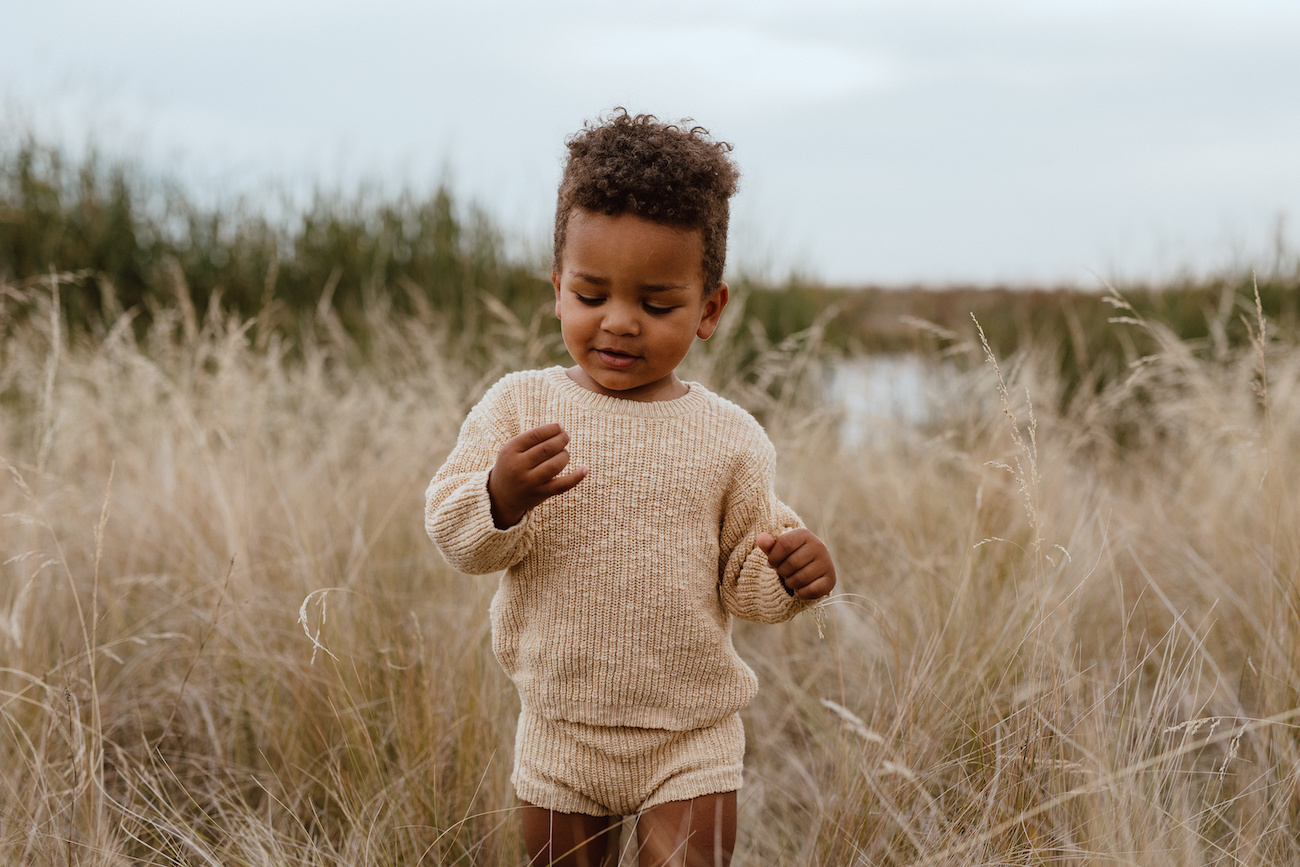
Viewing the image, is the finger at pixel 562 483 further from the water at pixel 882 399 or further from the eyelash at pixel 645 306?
the water at pixel 882 399

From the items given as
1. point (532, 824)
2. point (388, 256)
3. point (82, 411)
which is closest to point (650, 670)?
point (532, 824)

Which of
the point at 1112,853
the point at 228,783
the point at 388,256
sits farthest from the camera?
the point at 388,256

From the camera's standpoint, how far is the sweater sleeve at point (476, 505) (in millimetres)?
1298

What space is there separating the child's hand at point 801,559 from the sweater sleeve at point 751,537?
0.14 feet

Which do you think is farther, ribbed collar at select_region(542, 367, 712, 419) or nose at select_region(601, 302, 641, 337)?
ribbed collar at select_region(542, 367, 712, 419)

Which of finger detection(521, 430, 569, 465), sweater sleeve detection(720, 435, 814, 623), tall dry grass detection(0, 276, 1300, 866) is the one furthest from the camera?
tall dry grass detection(0, 276, 1300, 866)

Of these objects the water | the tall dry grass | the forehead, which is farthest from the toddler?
the water

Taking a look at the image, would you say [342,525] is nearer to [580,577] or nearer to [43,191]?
[580,577]

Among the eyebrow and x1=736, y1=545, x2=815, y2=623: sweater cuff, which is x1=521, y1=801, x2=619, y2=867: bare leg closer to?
x1=736, y1=545, x2=815, y2=623: sweater cuff

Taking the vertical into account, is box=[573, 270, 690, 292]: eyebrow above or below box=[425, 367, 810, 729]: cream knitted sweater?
above

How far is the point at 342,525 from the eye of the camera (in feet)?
9.55

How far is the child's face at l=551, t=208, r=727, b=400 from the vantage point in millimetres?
1315

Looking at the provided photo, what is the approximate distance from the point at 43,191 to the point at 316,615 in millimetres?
7001

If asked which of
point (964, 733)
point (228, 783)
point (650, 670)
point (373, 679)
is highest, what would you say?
point (650, 670)
